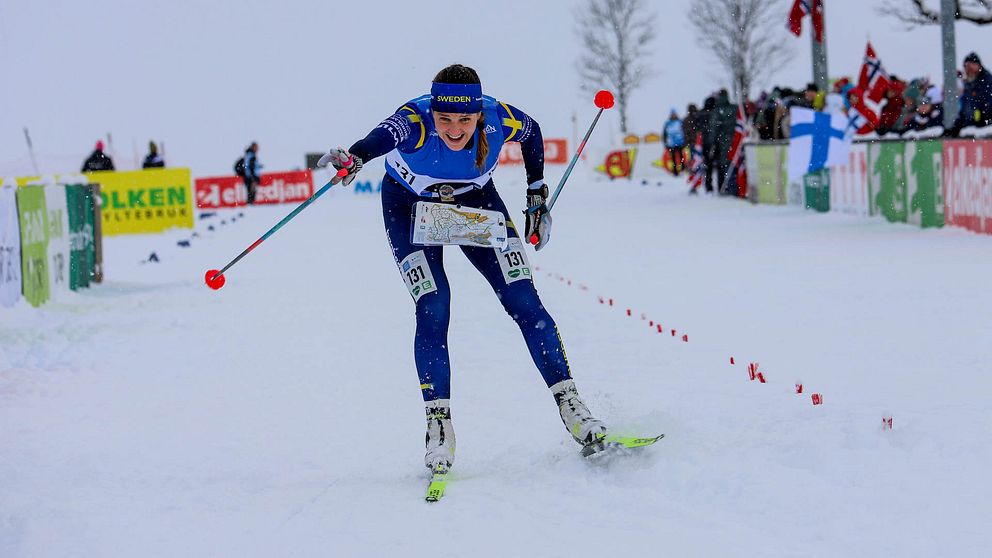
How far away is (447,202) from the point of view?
511cm

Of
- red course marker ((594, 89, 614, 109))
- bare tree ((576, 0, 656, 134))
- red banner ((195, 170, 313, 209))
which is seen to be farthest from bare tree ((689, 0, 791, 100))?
red course marker ((594, 89, 614, 109))

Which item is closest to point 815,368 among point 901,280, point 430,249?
point 430,249

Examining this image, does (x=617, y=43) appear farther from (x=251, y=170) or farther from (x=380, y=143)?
(x=380, y=143)

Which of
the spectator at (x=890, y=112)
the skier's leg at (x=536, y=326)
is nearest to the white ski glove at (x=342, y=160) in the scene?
the skier's leg at (x=536, y=326)

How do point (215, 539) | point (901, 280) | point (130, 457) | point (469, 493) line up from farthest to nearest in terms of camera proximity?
point (901, 280) < point (130, 457) < point (469, 493) < point (215, 539)

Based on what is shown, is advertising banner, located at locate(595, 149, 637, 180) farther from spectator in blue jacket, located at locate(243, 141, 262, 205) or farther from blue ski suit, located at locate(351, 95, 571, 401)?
blue ski suit, located at locate(351, 95, 571, 401)

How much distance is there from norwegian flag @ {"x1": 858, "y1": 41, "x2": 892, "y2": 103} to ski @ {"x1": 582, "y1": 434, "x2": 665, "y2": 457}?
14226 millimetres

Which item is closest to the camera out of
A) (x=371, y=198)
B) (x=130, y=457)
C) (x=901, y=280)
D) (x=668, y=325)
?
(x=130, y=457)

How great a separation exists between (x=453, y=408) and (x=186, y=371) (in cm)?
241

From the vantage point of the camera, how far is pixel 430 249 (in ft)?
17.0

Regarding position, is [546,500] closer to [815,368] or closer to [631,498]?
[631,498]

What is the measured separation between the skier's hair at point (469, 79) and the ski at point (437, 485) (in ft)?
4.07

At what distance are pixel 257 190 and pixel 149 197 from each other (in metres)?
9.06

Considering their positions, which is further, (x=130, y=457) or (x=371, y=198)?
(x=371, y=198)
